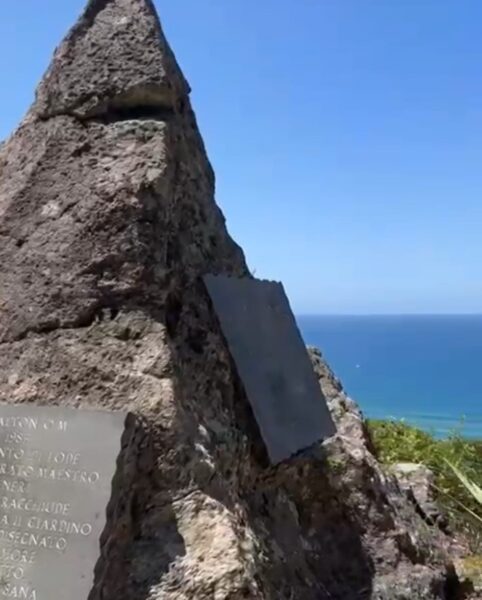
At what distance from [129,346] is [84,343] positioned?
0.57 feet

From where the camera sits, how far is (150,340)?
3162mm

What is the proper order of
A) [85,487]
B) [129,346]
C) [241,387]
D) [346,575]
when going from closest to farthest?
[85,487], [129,346], [241,387], [346,575]

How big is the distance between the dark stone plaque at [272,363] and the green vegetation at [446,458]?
7.64 ft

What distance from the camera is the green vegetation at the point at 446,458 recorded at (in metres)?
6.17

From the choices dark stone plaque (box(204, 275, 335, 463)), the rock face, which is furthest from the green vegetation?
dark stone plaque (box(204, 275, 335, 463))

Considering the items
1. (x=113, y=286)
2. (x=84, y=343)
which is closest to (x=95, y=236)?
(x=113, y=286)

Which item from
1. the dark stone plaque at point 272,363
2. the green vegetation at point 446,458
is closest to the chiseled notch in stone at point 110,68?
the dark stone plaque at point 272,363

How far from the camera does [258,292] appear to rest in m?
3.92

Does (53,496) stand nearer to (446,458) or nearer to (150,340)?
(150,340)

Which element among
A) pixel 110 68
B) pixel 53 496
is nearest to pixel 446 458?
pixel 110 68

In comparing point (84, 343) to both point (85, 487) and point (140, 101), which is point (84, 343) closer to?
point (85, 487)

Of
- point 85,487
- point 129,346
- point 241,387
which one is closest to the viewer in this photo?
point 85,487

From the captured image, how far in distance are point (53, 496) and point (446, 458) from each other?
16.3ft

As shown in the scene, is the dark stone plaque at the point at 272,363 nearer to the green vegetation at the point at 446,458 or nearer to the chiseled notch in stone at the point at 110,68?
the chiseled notch in stone at the point at 110,68
